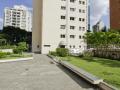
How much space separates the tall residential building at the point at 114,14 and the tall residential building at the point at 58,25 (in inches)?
355

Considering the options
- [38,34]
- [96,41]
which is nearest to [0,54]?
[96,41]

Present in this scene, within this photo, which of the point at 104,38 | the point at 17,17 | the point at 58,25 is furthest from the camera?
the point at 17,17

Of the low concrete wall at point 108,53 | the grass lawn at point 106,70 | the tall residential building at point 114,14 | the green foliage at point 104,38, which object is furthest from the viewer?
the tall residential building at point 114,14

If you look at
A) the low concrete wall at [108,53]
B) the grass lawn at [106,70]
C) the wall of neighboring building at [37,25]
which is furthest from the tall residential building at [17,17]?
the grass lawn at [106,70]

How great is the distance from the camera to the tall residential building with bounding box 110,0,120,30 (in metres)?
65.9

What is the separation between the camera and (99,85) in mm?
9805

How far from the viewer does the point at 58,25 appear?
61.9 metres

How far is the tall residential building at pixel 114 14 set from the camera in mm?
65938

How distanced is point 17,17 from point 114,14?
81417 millimetres

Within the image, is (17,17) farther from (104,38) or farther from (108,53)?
(108,53)

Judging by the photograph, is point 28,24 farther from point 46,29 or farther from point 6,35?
point 46,29

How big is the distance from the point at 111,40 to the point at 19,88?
35.3m

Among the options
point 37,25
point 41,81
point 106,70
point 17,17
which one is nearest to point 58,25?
point 37,25

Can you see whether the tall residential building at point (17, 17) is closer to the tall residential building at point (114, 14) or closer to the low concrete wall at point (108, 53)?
the tall residential building at point (114, 14)
